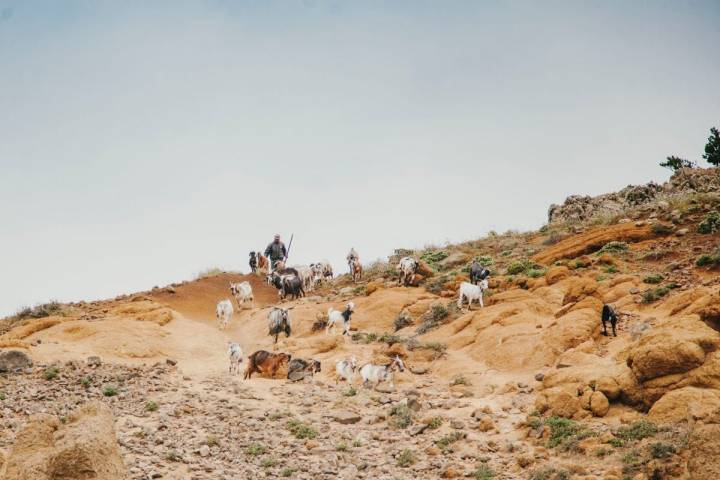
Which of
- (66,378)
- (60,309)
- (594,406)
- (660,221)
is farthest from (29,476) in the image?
(660,221)

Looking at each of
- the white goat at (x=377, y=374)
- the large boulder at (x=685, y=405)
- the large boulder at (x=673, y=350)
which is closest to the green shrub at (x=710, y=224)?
the large boulder at (x=673, y=350)

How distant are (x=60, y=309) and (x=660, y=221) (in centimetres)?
2610

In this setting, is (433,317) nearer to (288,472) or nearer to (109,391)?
(109,391)

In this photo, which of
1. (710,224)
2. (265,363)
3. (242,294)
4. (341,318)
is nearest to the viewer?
(265,363)

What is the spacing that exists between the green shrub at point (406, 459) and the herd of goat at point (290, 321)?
4.24m

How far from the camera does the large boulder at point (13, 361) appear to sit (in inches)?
637

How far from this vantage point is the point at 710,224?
2303 cm

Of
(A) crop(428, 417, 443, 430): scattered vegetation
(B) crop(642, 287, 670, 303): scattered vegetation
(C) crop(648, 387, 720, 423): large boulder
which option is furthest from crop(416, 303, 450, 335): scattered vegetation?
(C) crop(648, 387, 720, 423): large boulder

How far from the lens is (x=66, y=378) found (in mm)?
15750

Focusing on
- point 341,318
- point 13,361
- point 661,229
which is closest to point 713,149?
point 661,229

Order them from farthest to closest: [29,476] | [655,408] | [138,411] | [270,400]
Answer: [270,400]
[138,411]
[655,408]
[29,476]

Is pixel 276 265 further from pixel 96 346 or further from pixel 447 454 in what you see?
pixel 447 454

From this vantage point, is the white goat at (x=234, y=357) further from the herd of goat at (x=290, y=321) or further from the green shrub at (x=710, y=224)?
the green shrub at (x=710, y=224)

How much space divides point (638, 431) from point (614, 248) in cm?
1429
